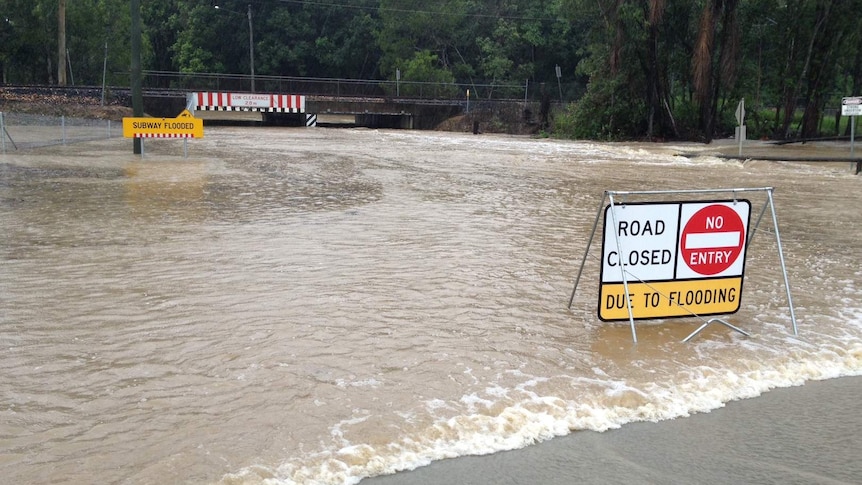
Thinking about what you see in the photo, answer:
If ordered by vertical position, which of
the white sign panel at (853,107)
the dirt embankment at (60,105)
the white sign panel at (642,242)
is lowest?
the white sign panel at (642,242)

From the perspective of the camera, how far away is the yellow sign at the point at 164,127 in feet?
75.4

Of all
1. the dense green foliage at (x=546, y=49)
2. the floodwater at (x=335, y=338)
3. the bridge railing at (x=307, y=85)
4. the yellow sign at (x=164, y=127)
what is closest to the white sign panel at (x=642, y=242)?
the floodwater at (x=335, y=338)

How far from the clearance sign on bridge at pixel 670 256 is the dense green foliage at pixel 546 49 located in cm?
2965

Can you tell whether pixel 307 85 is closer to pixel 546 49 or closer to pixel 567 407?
pixel 546 49

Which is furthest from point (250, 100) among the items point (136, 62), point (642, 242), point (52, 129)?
point (642, 242)

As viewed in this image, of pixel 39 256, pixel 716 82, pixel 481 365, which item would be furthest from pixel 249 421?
pixel 716 82

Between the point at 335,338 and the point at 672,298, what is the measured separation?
3111 mm

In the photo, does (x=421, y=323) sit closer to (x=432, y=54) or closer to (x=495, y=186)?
(x=495, y=186)

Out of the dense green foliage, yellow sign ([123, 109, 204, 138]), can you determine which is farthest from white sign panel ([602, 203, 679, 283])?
the dense green foliage

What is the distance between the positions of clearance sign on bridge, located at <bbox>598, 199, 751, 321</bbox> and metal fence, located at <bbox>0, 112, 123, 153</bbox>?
24234mm

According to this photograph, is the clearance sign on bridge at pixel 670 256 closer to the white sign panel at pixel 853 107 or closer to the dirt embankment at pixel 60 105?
the white sign panel at pixel 853 107

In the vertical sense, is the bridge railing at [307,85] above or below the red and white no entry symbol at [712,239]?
above

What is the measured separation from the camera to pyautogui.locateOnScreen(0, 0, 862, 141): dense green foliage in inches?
1513

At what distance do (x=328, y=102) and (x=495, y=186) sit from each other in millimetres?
38086
